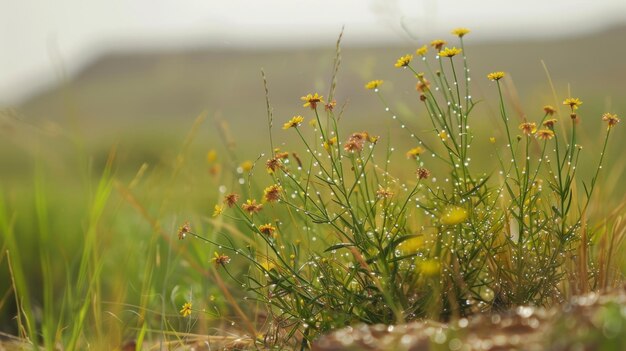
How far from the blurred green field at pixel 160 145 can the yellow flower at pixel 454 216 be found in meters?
0.40

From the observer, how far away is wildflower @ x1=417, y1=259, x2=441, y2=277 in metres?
1.64

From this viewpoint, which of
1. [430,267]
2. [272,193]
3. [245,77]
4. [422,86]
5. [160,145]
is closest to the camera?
[430,267]

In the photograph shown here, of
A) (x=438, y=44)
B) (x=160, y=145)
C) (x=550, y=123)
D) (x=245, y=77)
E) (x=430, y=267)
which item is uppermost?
(x=438, y=44)

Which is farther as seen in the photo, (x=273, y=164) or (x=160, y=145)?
(x=160, y=145)

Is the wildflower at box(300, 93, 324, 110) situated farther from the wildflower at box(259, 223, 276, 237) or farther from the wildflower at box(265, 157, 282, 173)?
the wildflower at box(259, 223, 276, 237)

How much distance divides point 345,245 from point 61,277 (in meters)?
2.46

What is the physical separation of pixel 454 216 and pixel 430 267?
13 centimetres

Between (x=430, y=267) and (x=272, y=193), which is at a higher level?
(x=272, y=193)

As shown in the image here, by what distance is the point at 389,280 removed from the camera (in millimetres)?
1743

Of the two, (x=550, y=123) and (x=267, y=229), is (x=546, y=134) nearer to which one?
(x=550, y=123)

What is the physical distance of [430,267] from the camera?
1640 millimetres

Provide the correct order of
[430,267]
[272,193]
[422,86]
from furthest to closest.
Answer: [422,86] → [272,193] → [430,267]

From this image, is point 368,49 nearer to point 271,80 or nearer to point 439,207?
point 271,80

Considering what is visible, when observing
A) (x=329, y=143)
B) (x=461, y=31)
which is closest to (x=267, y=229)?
(x=329, y=143)
